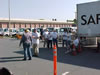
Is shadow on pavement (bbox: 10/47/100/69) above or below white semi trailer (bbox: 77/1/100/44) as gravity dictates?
below

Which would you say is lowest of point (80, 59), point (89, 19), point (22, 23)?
point (80, 59)

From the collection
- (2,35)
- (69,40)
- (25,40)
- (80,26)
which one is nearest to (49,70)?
(25,40)

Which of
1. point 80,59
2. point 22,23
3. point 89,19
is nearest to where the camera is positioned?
point 80,59

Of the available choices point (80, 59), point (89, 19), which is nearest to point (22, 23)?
point (89, 19)

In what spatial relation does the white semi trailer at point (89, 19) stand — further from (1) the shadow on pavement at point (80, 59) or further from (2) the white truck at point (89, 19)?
(1) the shadow on pavement at point (80, 59)

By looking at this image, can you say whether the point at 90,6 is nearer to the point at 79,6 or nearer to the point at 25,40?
the point at 79,6

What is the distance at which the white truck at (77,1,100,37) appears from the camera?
14.4 m

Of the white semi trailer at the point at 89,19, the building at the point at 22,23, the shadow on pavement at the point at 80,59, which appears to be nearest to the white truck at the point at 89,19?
the white semi trailer at the point at 89,19

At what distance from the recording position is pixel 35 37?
1165 centimetres

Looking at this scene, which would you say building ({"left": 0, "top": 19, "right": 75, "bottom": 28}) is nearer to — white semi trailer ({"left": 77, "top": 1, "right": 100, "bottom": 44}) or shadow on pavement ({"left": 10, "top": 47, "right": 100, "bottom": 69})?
white semi trailer ({"left": 77, "top": 1, "right": 100, "bottom": 44})

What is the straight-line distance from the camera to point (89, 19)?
581 inches

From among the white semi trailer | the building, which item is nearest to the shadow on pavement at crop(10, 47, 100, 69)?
the white semi trailer

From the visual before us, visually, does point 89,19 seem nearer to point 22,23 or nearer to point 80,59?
point 80,59

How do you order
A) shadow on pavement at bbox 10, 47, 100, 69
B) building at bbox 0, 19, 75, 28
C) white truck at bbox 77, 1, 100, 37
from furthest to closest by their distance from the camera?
building at bbox 0, 19, 75, 28 < white truck at bbox 77, 1, 100, 37 < shadow on pavement at bbox 10, 47, 100, 69
